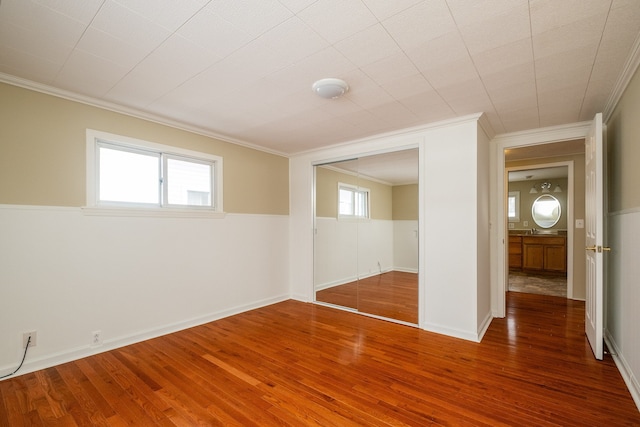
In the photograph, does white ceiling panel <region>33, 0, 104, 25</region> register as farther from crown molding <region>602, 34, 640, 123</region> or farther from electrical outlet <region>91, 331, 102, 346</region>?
crown molding <region>602, 34, 640, 123</region>

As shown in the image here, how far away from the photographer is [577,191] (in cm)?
462

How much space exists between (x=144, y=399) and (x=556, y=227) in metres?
9.09

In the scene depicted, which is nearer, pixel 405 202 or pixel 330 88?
pixel 330 88

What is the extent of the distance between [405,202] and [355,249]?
4.56 feet

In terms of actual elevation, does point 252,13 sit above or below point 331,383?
above

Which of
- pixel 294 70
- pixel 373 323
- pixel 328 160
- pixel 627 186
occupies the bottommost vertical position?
pixel 373 323

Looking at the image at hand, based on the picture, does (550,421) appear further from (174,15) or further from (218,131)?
(218,131)

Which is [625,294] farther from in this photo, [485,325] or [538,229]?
[538,229]

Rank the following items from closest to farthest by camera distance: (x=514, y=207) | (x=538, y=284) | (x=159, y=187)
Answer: (x=159, y=187) < (x=538, y=284) < (x=514, y=207)

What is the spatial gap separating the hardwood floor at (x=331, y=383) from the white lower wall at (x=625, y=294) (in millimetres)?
151

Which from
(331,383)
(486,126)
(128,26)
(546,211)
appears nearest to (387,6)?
(128,26)

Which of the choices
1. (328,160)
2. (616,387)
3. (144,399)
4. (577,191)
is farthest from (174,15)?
(577,191)

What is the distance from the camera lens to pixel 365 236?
4.89 meters

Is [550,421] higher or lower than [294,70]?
lower
